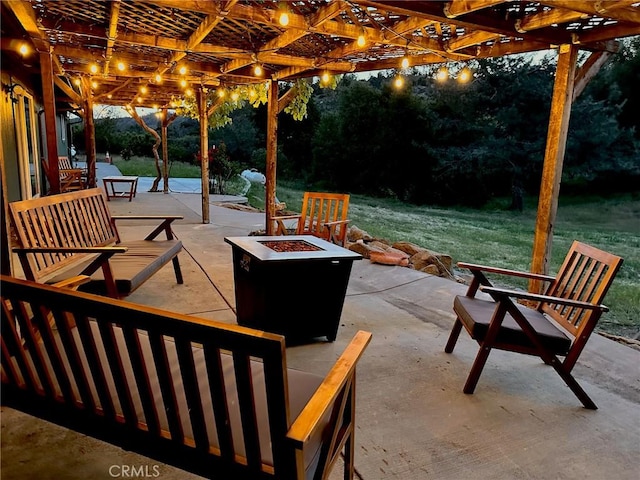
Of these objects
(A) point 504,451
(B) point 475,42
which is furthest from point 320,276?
(B) point 475,42

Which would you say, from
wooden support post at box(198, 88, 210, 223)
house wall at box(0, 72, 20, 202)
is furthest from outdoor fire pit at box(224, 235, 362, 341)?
wooden support post at box(198, 88, 210, 223)

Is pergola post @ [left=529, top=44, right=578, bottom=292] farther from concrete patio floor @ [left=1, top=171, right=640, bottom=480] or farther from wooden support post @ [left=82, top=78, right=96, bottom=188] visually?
wooden support post @ [left=82, top=78, right=96, bottom=188]

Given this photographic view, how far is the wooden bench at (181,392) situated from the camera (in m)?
1.07

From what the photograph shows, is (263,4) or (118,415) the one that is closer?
(118,415)

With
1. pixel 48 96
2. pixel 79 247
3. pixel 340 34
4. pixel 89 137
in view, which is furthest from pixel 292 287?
pixel 89 137

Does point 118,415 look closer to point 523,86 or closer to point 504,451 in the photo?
point 504,451

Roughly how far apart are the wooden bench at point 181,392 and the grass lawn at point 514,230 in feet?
11.8

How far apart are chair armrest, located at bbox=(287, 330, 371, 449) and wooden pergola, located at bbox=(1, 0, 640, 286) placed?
217 centimetres

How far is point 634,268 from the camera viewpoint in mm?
6492

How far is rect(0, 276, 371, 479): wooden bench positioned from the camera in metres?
1.07

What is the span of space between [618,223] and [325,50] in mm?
9194

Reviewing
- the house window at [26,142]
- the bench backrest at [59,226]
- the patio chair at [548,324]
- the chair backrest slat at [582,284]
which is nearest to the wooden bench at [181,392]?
the patio chair at [548,324]

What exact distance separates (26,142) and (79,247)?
529 centimetres

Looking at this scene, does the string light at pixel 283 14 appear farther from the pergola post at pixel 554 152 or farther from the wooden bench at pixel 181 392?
the wooden bench at pixel 181 392
